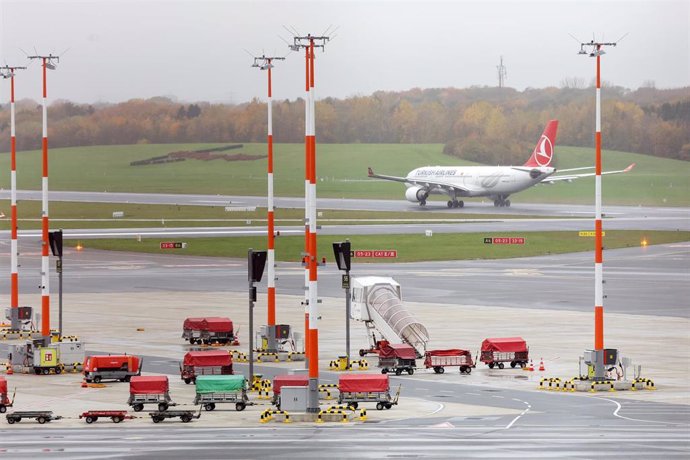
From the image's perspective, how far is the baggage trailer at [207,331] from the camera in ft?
→ 209

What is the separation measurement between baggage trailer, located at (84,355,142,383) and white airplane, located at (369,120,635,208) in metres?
133

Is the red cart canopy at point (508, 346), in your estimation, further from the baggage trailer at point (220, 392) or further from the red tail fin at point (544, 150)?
the red tail fin at point (544, 150)

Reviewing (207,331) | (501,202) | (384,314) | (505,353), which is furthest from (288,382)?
(501,202)

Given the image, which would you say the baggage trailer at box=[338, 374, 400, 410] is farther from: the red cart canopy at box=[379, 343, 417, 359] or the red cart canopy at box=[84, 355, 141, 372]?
the red cart canopy at box=[84, 355, 141, 372]

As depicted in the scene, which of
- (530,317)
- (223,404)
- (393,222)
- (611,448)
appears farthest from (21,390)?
(393,222)

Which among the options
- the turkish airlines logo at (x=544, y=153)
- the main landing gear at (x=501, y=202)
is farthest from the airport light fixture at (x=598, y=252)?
the main landing gear at (x=501, y=202)

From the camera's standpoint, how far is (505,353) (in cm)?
5581

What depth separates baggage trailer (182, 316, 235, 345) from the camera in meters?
63.8

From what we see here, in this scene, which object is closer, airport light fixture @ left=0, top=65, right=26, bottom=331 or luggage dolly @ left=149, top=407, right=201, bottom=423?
luggage dolly @ left=149, top=407, right=201, bottom=423

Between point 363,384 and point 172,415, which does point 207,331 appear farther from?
point 172,415

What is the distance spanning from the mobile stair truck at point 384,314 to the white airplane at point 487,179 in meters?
122

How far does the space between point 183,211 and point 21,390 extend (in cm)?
14700

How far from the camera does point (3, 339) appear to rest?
68.2 meters

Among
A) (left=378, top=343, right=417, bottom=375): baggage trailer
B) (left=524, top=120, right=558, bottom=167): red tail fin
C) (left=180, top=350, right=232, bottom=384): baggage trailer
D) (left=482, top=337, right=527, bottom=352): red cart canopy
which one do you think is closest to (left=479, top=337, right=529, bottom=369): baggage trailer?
(left=482, top=337, right=527, bottom=352): red cart canopy
